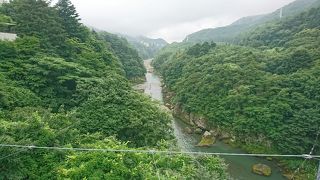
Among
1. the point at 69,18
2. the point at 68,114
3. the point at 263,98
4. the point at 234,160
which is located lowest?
the point at 234,160

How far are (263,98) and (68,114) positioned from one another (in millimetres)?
22892

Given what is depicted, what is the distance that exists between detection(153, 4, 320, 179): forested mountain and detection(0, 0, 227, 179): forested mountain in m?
11.7

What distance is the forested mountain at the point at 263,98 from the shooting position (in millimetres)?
31797

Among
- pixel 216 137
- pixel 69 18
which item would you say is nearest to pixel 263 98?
pixel 216 137

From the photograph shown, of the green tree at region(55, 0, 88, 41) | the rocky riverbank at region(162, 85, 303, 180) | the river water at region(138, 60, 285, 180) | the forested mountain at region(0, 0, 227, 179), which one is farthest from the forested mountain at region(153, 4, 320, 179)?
the green tree at region(55, 0, 88, 41)

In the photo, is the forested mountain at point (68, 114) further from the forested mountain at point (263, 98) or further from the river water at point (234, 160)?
the forested mountain at point (263, 98)

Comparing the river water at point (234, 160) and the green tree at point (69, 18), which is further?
the green tree at point (69, 18)

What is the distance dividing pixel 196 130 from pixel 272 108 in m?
9.52

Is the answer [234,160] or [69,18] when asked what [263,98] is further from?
[69,18]

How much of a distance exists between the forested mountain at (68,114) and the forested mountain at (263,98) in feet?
38.3

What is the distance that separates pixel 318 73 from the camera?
119 ft

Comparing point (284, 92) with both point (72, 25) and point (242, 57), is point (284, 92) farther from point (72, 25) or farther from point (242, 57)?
point (72, 25)

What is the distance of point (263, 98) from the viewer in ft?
121

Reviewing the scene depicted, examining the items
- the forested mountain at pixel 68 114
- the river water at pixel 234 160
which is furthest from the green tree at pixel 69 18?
the river water at pixel 234 160
